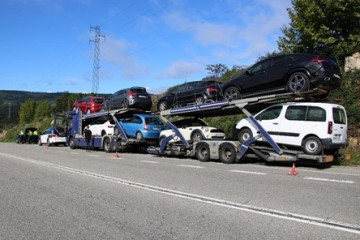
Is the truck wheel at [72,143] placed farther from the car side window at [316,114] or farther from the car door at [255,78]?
the car side window at [316,114]

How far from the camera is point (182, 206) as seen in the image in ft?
24.5

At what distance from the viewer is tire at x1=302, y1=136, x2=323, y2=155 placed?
507 inches

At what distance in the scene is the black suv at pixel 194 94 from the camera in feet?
61.4

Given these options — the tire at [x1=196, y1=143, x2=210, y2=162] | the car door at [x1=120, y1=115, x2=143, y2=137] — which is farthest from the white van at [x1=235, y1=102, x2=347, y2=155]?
the car door at [x1=120, y1=115, x2=143, y2=137]

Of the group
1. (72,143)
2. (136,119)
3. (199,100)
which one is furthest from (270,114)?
(72,143)

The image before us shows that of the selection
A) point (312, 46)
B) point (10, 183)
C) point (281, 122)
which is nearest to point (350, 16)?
point (312, 46)

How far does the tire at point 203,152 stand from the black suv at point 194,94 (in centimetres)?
269

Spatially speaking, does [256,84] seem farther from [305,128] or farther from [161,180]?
[161,180]

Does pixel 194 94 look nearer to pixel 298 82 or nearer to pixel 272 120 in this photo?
pixel 272 120

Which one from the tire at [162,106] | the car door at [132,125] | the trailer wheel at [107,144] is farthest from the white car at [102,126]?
the tire at [162,106]

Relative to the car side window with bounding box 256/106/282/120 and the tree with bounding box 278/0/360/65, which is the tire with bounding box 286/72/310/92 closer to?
the car side window with bounding box 256/106/282/120

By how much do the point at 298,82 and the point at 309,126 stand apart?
1.76 meters

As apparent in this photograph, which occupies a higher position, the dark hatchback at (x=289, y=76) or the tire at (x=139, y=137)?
the dark hatchback at (x=289, y=76)

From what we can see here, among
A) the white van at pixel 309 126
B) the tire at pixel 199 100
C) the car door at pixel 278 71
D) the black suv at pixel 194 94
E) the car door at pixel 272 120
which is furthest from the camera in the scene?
the tire at pixel 199 100
